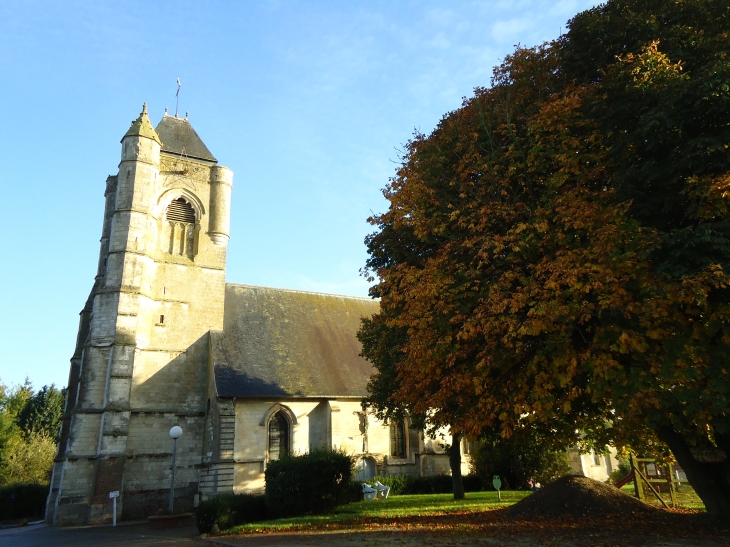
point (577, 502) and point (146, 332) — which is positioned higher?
point (146, 332)

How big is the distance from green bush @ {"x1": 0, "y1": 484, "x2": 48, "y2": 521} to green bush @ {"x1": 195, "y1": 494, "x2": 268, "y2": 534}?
1802 centimetres

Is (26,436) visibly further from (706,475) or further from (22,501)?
(706,475)

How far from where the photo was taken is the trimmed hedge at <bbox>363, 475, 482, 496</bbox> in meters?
24.0

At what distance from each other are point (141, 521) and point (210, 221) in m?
13.7

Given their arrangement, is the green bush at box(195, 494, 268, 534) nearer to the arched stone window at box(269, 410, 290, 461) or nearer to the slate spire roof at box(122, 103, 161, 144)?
the arched stone window at box(269, 410, 290, 461)

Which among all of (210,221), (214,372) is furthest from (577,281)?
(210,221)

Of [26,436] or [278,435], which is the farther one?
[26,436]

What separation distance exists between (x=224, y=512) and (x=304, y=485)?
2.32 meters

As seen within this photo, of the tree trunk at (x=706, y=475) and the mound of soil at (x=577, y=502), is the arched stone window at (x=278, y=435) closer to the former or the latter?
the mound of soil at (x=577, y=502)

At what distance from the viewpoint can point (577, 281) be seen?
9016 millimetres

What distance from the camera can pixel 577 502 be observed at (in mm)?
12234

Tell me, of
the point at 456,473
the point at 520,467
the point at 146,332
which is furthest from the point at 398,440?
the point at 146,332

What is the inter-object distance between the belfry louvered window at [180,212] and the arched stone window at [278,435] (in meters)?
10.6

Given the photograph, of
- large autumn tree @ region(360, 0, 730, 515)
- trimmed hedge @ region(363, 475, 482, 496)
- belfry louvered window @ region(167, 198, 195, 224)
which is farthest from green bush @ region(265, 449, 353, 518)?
belfry louvered window @ region(167, 198, 195, 224)
